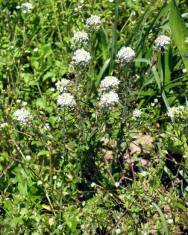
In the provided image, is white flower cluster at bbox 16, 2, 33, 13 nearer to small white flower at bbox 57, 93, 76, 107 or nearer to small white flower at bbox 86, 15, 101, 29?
small white flower at bbox 86, 15, 101, 29

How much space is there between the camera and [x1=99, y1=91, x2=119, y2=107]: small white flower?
2.75 meters

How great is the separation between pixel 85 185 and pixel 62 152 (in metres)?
0.23

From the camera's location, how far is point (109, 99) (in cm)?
275

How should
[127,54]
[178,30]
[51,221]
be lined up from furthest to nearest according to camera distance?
[178,30] < [51,221] < [127,54]

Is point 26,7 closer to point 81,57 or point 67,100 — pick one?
point 81,57

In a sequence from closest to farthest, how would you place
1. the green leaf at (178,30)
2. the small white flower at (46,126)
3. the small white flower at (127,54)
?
the small white flower at (127,54)
the small white flower at (46,126)
the green leaf at (178,30)

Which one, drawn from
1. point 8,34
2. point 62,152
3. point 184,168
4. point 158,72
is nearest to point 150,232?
point 184,168

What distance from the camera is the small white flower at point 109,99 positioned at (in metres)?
2.75

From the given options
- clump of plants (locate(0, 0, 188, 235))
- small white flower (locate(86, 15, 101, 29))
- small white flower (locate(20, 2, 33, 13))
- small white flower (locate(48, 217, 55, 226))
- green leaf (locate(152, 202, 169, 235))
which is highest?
small white flower (locate(20, 2, 33, 13))

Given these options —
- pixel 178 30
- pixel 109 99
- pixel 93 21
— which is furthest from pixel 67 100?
pixel 178 30

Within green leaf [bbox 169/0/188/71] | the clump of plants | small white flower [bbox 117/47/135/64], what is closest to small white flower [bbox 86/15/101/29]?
the clump of plants

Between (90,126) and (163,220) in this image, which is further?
(90,126)

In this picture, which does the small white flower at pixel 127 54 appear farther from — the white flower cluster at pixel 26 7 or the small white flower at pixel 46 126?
the white flower cluster at pixel 26 7

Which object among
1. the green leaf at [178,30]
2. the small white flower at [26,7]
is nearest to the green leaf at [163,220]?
the green leaf at [178,30]
